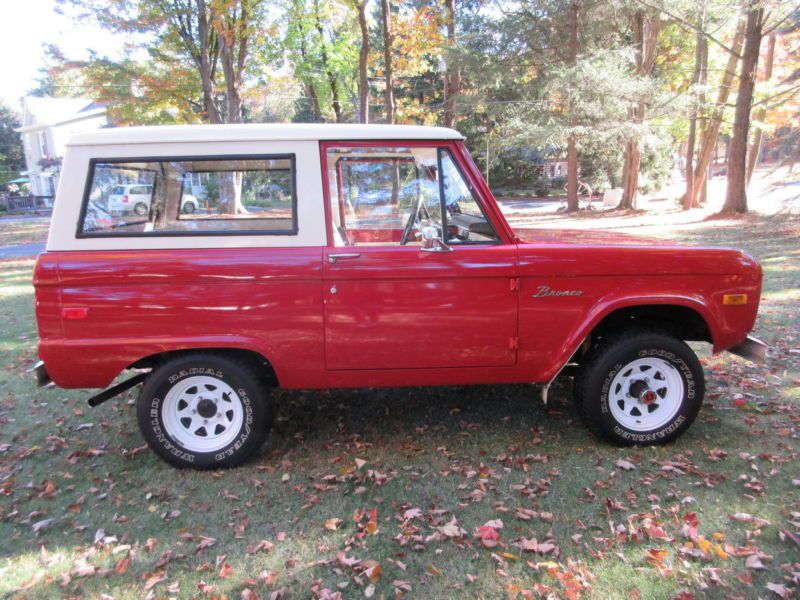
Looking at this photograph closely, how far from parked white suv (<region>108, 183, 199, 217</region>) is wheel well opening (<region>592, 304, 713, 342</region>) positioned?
2937 mm

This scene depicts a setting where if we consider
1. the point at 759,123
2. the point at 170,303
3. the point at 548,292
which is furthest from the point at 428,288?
the point at 759,123

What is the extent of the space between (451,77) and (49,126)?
38.4 m

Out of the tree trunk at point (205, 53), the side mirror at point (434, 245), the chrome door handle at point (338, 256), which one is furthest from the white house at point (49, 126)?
the side mirror at point (434, 245)

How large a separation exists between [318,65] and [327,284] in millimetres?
23988

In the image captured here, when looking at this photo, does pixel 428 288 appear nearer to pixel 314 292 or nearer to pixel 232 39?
pixel 314 292

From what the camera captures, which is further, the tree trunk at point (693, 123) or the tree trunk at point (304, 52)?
the tree trunk at point (304, 52)

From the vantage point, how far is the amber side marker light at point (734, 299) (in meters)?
3.62

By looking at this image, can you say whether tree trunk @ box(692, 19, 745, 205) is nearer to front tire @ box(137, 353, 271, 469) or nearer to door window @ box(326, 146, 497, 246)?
door window @ box(326, 146, 497, 246)

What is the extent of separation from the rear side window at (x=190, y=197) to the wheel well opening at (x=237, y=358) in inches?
29.5

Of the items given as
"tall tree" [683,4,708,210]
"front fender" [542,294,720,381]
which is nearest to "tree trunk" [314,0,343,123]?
"tall tree" [683,4,708,210]

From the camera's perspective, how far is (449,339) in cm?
353

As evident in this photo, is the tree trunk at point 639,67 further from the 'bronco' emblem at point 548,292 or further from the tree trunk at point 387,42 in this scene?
the 'bronco' emblem at point 548,292

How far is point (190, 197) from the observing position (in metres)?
3.72

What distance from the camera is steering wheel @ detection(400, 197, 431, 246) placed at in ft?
12.2
